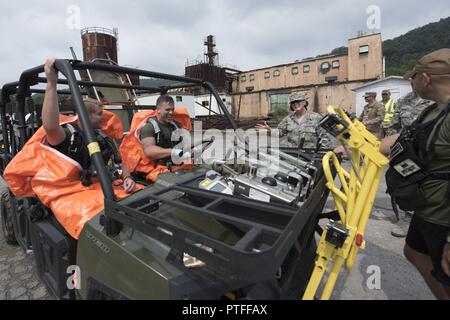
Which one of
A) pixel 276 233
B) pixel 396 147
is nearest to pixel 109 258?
pixel 276 233

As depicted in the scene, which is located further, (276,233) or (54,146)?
(54,146)

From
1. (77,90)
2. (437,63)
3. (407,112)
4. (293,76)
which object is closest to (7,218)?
(77,90)

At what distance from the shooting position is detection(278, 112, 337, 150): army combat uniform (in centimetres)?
364

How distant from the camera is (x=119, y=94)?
656 centimetres

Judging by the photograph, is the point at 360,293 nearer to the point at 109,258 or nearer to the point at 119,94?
the point at 109,258

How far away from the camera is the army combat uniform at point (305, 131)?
364 cm

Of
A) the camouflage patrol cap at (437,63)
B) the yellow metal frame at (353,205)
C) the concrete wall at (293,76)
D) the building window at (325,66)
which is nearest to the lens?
the yellow metal frame at (353,205)

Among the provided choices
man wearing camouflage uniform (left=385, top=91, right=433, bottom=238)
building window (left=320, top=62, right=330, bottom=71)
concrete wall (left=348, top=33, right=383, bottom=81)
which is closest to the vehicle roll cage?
man wearing camouflage uniform (left=385, top=91, right=433, bottom=238)

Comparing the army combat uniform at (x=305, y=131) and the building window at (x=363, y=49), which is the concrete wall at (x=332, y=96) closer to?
the building window at (x=363, y=49)

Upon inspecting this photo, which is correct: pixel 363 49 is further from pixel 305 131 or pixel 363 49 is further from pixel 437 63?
pixel 437 63

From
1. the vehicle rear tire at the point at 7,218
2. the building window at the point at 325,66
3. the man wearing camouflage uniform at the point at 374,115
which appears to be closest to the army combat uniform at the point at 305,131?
the man wearing camouflage uniform at the point at 374,115

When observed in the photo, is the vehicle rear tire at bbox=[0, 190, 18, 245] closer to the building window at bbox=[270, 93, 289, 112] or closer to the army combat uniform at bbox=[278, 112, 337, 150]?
the army combat uniform at bbox=[278, 112, 337, 150]
